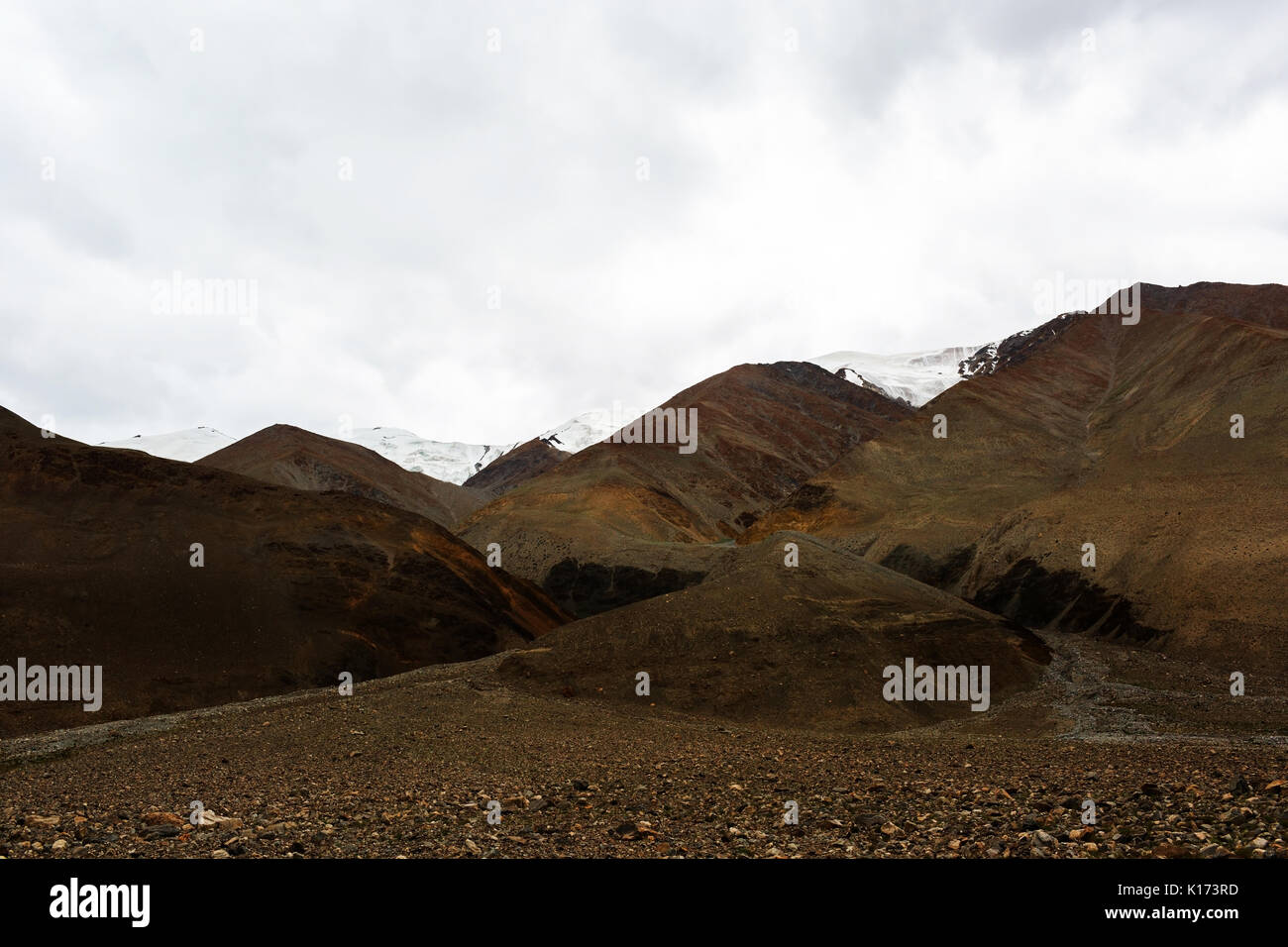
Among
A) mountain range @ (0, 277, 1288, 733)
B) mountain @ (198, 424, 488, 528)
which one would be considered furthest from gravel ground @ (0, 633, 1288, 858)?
mountain @ (198, 424, 488, 528)

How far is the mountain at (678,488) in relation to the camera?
7181 cm

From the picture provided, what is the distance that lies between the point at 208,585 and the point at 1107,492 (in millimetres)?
51961

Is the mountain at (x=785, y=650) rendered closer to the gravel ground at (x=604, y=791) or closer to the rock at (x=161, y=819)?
the gravel ground at (x=604, y=791)

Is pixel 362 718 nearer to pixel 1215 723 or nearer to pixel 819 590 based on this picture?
pixel 819 590

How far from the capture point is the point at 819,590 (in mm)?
37250

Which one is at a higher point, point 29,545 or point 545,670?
point 29,545

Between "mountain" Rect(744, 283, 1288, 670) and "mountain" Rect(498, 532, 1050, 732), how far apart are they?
27.6 feet

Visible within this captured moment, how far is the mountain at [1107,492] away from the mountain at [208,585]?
29977 millimetres

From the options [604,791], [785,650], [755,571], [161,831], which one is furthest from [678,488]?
[161,831]

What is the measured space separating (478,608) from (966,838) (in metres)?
40.7

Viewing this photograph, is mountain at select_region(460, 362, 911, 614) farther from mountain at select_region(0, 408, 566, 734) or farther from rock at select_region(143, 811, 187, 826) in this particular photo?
rock at select_region(143, 811, 187, 826)

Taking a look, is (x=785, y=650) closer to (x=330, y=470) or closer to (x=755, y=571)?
(x=755, y=571)

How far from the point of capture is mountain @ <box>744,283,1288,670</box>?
3962cm
